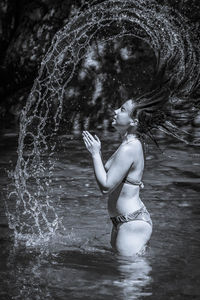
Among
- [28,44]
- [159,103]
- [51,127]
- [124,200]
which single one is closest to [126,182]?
[124,200]

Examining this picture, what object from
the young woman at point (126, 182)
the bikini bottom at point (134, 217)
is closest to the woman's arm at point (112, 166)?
the young woman at point (126, 182)

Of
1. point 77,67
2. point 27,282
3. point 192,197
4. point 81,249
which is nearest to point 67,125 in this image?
point 77,67

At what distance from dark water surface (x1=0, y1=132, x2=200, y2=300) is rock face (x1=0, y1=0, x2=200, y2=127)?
15.7ft

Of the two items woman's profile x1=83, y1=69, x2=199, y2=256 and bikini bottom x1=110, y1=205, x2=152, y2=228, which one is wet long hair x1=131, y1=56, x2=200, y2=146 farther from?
bikini bottom x1=110, y1=205, x2=152, y2=228

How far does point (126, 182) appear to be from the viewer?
5.42m

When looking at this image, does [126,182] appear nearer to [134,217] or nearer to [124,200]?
[124,200]

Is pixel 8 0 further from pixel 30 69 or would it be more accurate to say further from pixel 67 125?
pixel 67 125

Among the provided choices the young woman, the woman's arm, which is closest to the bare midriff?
the young woman

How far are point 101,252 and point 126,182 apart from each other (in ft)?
2.21

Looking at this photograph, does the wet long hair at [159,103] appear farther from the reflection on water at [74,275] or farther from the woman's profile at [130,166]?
the reflection on water at [74,275]

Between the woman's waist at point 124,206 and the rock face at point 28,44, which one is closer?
the woman's waist at point 124,206

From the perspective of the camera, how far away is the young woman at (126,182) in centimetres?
528

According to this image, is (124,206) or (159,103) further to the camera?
(159,103)

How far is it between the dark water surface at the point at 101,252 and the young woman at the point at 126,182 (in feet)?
0.55
